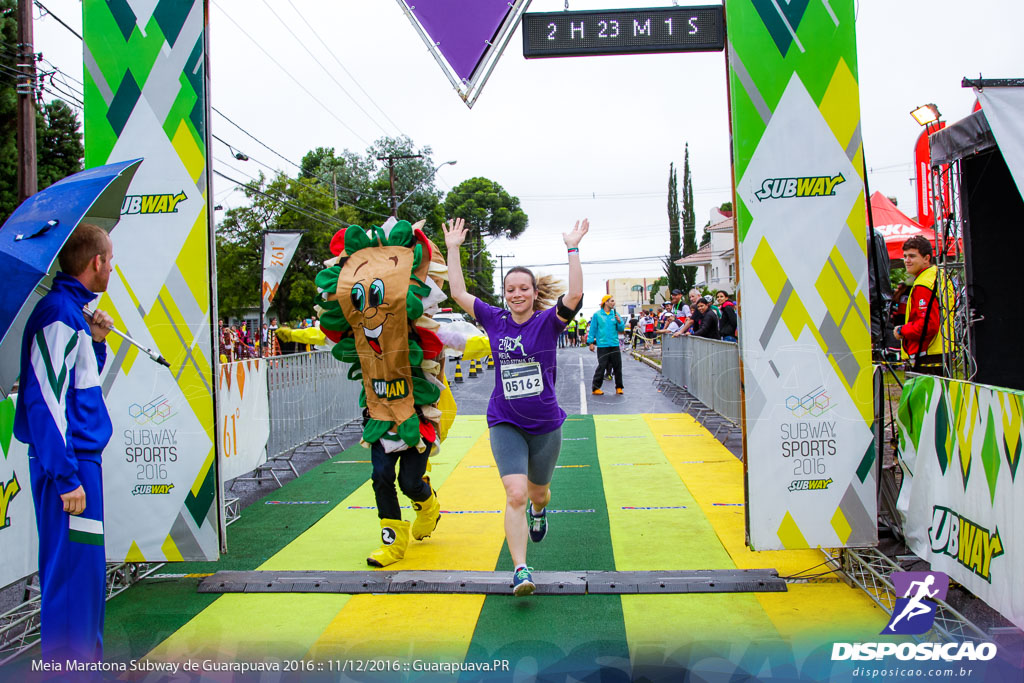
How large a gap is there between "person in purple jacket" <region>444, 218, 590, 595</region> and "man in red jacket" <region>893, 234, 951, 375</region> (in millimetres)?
3122

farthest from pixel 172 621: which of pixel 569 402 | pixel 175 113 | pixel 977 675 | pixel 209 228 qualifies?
pixel 569 402

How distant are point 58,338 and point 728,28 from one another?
4.03m

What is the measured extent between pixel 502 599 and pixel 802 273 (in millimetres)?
2705

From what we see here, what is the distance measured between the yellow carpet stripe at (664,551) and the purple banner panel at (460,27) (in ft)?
12.2

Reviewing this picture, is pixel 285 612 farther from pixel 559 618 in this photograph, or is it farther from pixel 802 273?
pixel 802 273

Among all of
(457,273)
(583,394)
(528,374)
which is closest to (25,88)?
(583,394)

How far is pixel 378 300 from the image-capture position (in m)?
5.18

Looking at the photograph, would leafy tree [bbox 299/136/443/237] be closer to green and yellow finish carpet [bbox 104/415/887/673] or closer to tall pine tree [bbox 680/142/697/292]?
Result: green and yellow finish carpet [bbox 104/415/887/673]

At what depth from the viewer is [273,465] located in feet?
30.0

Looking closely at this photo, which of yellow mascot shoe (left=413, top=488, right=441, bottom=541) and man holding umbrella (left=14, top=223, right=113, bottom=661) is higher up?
man holding umbrella (left=14, top=223, right=113, bottom=661)

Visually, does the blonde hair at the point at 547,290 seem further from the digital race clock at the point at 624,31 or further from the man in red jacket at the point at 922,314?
the man in red jacket at the point at 922,314

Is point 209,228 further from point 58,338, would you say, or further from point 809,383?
point 809,383

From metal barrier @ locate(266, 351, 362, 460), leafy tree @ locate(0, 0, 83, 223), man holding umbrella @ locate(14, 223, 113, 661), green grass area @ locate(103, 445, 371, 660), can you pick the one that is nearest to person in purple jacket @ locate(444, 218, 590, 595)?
green grass area @ locate(103, 445, 371, 660)

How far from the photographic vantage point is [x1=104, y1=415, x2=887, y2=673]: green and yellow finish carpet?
3867mm
